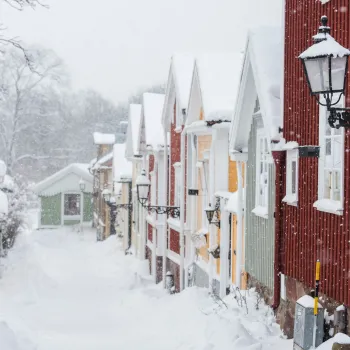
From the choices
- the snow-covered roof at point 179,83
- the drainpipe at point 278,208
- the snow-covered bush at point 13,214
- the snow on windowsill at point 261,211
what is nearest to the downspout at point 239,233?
the snow on windowsill at point 261,211

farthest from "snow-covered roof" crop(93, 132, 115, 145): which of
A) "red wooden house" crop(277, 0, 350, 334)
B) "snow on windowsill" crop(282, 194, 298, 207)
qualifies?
"snow on windowsill" crop(282, 194, 298, 207)

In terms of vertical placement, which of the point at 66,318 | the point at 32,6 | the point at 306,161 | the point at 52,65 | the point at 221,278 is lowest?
the point at 66,318

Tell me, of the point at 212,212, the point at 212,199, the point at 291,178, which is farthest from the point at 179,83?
the point at 291,178

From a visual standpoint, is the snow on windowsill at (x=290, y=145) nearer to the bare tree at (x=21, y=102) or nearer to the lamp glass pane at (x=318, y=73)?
the lamp glass pane at (x=318, y=73)

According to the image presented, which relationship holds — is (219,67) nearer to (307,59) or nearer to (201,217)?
(201,217)

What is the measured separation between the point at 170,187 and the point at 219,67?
5.92 metres

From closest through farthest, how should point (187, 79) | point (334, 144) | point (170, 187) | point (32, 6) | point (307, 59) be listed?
1. point (307, 59)
2. point (334, 144)
3. point (32, 6)
4. point (187, 79)
5. point (170, 187)

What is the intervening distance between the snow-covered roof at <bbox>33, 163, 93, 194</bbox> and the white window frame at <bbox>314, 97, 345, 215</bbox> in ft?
129

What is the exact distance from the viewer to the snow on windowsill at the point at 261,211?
1036cm

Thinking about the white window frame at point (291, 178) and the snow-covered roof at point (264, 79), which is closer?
the white window frame at point (291, 178)

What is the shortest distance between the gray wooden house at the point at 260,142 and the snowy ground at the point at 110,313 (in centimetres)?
77

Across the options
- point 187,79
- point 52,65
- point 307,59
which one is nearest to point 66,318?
point 187,79

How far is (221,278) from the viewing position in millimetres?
13844

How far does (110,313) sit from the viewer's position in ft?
59.8
